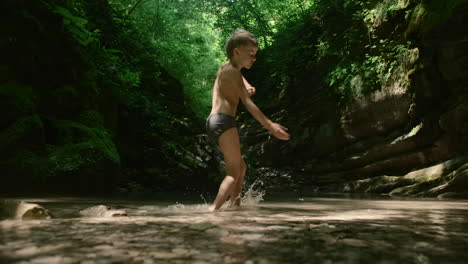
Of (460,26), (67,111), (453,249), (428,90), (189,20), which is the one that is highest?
(189,20)

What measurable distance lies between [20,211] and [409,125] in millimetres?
11835

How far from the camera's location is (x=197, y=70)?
68.7 feet

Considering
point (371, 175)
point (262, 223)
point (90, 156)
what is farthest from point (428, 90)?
point (262, 223)

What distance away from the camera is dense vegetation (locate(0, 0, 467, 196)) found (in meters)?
6.90

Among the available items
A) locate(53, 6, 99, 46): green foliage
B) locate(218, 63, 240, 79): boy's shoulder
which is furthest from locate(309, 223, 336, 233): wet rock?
locate(53, 6, 99, 46): green foliage

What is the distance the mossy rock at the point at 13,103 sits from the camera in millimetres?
6531

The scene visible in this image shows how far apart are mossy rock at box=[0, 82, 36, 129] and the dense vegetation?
17 mm

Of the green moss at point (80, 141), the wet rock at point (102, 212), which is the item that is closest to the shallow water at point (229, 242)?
the wet rock at point (102, 212)

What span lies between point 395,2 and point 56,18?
10.2 metres

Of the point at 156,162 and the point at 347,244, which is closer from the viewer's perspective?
the point at 347,244

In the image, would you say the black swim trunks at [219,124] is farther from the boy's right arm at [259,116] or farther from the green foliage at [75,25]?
the green foliage at [75,25]

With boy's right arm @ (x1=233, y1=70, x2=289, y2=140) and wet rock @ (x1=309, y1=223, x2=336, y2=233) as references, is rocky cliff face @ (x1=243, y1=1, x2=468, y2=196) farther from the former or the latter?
wet rock @ (x1=309, y1=223, x2=336, y2=233)

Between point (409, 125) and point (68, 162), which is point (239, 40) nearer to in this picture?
point (68, 162)

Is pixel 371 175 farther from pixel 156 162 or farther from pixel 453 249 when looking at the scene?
pixel 453 249
